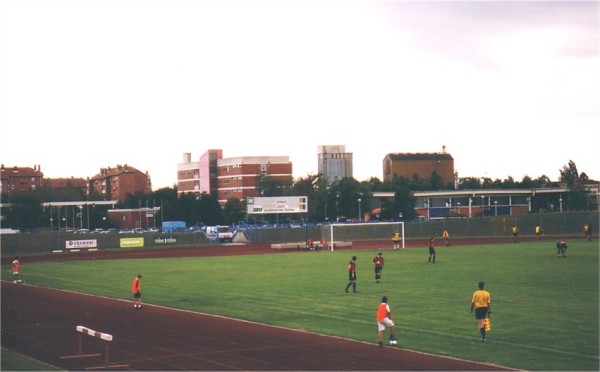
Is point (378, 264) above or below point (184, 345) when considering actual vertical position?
above

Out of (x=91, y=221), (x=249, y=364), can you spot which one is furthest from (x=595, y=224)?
(x=91, y=221)

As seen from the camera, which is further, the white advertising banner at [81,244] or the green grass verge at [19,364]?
the white advertising banner at [81,244]

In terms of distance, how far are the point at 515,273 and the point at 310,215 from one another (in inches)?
4313

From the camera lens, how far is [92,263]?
76.2 metres

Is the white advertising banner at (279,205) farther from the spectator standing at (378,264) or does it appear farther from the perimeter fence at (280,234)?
the spectator standing at (378,264)

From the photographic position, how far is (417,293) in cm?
4022

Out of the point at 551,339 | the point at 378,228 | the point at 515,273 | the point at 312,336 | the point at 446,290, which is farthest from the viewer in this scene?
the point at 378,228

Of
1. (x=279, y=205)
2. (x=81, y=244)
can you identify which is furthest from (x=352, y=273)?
(x=81, y=244)

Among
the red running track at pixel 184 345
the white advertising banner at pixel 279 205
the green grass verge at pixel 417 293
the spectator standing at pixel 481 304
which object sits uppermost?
the white advertising banner at pixel 279 205

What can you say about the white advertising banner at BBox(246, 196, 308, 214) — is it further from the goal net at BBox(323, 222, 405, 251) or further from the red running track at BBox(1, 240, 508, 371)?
the red running track at BBox(1, 240, 508, 371)

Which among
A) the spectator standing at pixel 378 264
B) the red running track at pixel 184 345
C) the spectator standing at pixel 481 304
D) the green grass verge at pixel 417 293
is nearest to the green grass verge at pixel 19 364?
the red running track at pixel 184 345

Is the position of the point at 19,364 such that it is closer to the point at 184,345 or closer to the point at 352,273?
the point at 184,345

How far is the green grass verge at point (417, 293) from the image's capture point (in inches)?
1040

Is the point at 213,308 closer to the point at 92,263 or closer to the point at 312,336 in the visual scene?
the point at 312,336
